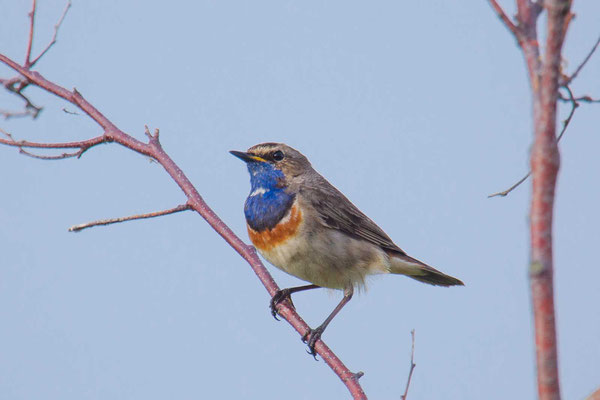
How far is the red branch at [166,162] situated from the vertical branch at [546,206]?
339 cm

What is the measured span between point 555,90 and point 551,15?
0.17 m

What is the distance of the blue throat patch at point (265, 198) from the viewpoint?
24.6 ft

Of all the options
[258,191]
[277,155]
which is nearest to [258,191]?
[258,191]

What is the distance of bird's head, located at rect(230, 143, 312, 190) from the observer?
7.93 m

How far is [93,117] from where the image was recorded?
18.9ft

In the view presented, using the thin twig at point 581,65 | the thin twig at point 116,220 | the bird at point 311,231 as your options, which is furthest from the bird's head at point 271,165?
the thin twig at point 581,65

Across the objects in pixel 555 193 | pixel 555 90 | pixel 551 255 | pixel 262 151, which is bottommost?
pixel 262 151

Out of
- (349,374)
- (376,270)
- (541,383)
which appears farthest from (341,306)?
(541,383)

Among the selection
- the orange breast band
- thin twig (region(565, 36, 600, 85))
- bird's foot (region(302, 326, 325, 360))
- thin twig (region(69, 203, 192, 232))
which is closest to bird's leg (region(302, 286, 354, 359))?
bird's foot (region(302, 326, 325, 360))

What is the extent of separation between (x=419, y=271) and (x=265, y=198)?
1889mm

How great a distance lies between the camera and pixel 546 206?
1.77m

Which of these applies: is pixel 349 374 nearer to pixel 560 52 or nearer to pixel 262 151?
pixel 560 52

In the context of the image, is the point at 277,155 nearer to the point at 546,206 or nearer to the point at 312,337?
the point at 312,337

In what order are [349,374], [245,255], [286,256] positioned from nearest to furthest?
1. [349,374]
2. [245,255]
3. [286,256]
